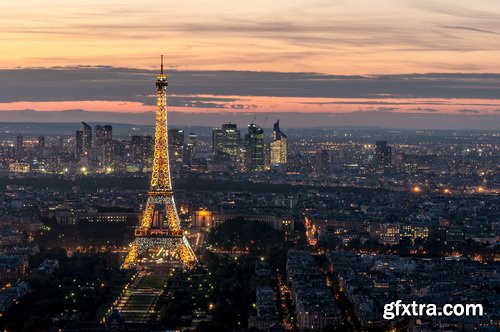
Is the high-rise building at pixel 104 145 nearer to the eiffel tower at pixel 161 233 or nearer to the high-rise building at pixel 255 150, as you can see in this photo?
the high-rise building at pixel 255 150

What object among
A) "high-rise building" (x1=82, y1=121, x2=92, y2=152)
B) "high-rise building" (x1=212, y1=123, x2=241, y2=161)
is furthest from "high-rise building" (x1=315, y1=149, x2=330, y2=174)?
"high-rise building" (x1=82, y1=121, x2=92, y2=152)

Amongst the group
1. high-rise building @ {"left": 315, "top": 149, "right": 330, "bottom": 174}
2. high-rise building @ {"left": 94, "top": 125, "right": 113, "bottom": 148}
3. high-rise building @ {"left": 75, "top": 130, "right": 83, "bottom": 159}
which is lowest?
high-rise building @ {"left": 315, "top": 149, "right": 330, "bottom": 174}

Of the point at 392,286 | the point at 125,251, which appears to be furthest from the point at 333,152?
the point at 392,286

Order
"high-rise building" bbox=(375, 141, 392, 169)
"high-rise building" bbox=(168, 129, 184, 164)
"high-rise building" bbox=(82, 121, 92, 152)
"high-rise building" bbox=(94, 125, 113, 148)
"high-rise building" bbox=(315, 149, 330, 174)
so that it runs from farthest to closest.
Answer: "high-rise building" bbox=(82, 121, 92, 152), "high-rise building" bbox=(94, 125, 113, 148), "high-rise building" bbox=(375, 141, 392, 169), "high-rise building" bbox=(315, 149, 330, 174), "high-rise building" bbox=(168, 129, 184, 164)

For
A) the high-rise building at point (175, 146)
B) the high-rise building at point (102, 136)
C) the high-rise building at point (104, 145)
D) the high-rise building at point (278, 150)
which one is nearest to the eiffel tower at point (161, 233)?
the high-rise building at point (175, 146)

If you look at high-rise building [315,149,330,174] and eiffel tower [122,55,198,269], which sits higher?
eiffel tower [122,55,198,269]

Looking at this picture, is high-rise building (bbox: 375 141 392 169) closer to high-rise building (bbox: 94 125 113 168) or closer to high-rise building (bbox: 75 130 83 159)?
high-rise building (bbox: 94 125 113 168)

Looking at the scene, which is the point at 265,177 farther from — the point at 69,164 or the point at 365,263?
the point at 365,263
